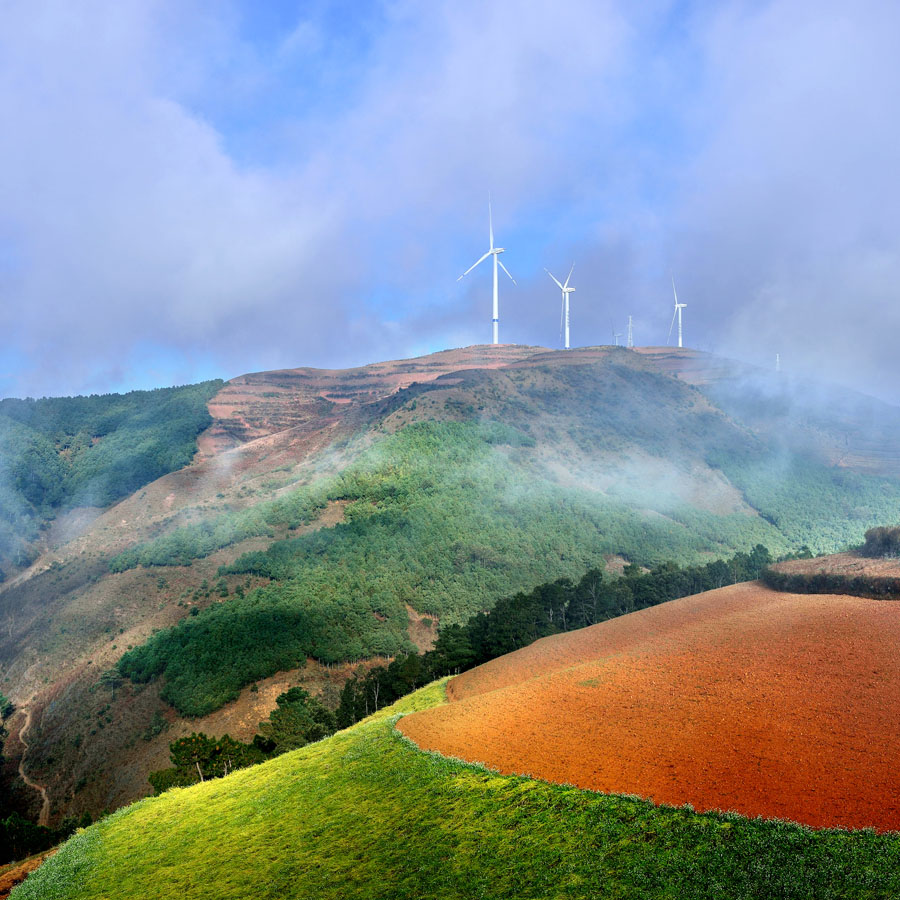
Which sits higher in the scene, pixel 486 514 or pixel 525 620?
pixel 486 514

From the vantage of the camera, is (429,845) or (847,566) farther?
(847,566)

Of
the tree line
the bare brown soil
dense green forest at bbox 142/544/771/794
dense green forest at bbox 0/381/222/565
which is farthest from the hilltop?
the bare brown soil

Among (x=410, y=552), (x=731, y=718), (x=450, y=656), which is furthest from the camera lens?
(x=410, y=552)

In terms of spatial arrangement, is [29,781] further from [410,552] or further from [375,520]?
[375,520]

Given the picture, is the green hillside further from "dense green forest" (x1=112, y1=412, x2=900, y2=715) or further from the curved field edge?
the curved field edge

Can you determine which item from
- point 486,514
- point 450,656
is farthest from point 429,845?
point 486,514

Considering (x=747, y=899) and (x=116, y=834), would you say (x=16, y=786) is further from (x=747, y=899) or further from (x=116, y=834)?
(x=747, y=899)

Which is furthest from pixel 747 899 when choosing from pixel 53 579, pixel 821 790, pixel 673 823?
pixel 53 579

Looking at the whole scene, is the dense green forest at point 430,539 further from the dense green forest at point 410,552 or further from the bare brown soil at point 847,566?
the bare brown soil at point 847,566

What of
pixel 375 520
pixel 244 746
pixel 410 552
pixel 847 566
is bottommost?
pixel 244 746

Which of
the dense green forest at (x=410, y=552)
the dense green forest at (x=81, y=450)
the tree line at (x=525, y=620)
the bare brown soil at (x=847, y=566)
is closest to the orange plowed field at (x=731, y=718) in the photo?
the bare brown soil at (x=847, y=566)
